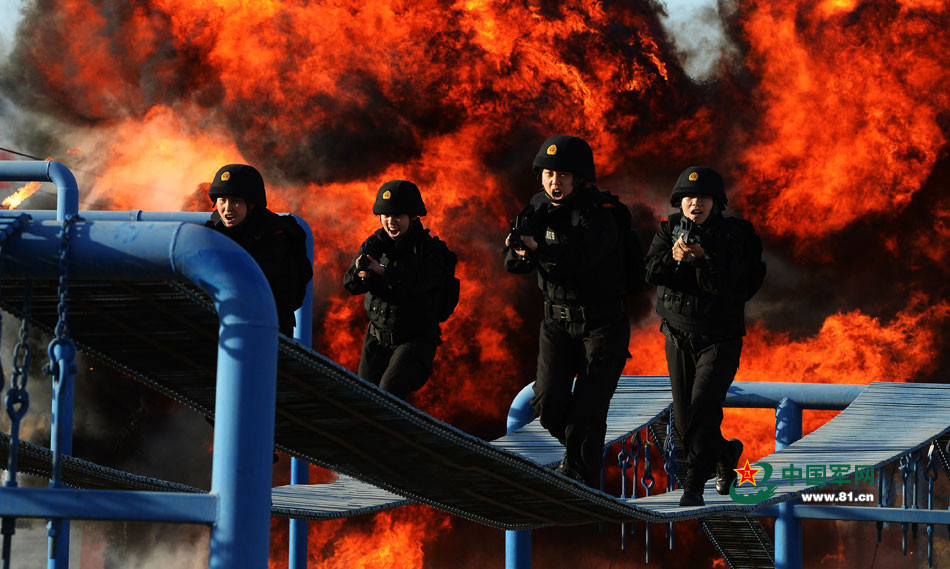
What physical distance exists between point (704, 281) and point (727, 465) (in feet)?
4.18

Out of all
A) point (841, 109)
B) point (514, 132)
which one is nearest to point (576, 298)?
point (514, 132)

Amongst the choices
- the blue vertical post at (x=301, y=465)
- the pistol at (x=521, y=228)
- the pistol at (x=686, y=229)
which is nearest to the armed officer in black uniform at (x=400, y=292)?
the pistol at (x=521, y=228)

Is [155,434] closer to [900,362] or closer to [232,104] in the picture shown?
[232,104]

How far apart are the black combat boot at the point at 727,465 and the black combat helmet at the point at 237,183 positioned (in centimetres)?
289

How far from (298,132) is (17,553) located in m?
8.20

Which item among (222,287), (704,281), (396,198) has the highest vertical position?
(396,198)

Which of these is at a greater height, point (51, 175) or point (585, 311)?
point (51, 175)

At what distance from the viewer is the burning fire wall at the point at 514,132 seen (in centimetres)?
1936

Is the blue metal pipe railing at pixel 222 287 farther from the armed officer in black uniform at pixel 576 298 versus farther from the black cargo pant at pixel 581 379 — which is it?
the black cargo pant at pixel 581 379

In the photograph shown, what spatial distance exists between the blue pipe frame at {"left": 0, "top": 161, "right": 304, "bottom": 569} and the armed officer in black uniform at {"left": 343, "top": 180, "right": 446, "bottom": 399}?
3.16m

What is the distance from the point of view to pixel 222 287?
3525 mm

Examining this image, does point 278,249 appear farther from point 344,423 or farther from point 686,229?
point 686,229

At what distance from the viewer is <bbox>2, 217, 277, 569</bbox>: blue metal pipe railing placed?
11.5 feet

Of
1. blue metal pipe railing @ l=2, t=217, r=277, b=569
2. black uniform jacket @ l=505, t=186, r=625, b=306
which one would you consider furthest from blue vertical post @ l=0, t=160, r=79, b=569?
blue metal pipe railing @ l=2, t=217, r=277, b=569
